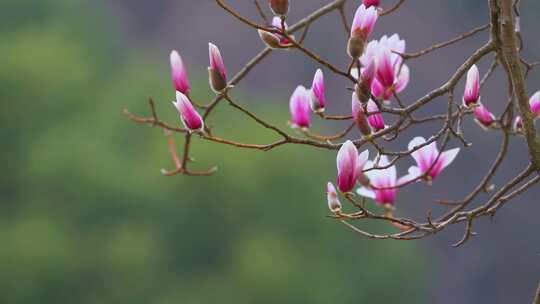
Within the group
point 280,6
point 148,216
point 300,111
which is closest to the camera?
point 280,6

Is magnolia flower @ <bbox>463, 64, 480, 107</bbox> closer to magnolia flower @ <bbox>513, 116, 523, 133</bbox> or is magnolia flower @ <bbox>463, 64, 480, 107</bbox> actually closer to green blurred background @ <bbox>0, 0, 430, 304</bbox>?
magnolia flower @ <bbox>513, 116, 523, 133</bbox>

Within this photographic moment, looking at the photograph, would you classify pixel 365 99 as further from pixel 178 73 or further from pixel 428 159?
pixel 178 73

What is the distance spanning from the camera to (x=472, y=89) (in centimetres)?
106

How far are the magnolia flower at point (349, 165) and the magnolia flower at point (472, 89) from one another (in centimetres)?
11

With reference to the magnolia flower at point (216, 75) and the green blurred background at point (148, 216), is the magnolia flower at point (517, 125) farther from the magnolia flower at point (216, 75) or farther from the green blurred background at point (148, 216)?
the green blurred background at point (148, 216)

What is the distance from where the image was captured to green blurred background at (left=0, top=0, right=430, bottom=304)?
41.8ft

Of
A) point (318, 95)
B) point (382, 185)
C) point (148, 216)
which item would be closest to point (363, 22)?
point (318, 95)

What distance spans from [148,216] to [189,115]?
12.7 meters

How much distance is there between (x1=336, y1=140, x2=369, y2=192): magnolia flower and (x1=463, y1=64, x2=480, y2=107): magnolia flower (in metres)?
0.11

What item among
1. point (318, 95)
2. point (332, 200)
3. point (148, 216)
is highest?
point (148, 216)

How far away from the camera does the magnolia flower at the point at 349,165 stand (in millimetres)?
1004

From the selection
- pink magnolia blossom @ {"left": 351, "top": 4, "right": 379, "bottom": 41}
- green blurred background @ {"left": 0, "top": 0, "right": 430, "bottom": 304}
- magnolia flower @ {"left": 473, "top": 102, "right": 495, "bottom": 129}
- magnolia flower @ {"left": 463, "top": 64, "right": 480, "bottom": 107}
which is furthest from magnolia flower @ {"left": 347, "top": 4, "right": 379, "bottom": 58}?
green blurred background @ {"left": 0, "top": 0, "right": 430, "bottom": 304}

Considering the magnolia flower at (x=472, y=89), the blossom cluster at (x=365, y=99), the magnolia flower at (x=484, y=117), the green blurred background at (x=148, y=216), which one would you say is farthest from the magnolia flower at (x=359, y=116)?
the green blurred background at (x=148, y=216)

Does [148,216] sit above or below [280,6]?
above
